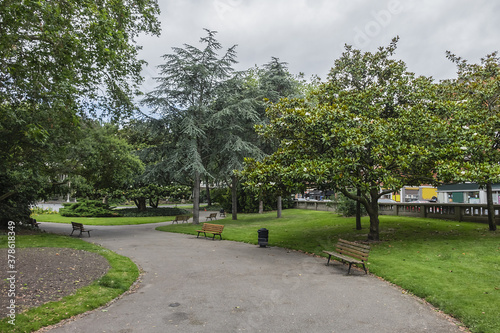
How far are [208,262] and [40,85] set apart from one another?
23.9 ft

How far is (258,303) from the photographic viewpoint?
21.9ft

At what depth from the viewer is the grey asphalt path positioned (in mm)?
5574

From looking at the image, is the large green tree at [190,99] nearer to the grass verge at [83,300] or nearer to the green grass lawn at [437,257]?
the green grass lawn at [437,257]

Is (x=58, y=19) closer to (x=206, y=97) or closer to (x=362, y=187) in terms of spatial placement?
(x=362, y=187)

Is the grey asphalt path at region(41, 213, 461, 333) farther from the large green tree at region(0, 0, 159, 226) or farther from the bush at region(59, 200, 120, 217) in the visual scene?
the bush at region(59, 200, 120, 217)

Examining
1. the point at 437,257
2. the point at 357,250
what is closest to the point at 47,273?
the point at 357,250

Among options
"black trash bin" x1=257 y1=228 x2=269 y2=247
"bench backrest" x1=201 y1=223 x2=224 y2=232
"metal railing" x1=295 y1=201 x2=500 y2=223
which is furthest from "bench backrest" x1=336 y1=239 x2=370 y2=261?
"metal railing" x1=295 y1=201 x2=500 y2=223

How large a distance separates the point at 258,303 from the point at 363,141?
677cm

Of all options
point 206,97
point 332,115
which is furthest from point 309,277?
point 206,97

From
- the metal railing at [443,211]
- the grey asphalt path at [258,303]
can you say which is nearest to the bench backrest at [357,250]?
the grey asphalt path at [258,303]

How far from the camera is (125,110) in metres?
15.1

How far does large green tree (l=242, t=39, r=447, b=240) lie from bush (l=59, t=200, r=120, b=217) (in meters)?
23.7

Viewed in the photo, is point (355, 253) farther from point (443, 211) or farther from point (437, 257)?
point (443, 211)

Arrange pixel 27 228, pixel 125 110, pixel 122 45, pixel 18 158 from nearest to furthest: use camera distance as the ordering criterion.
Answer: pixel 122 45, pixel 18 158, pixel 125 110, pixel 27 228
